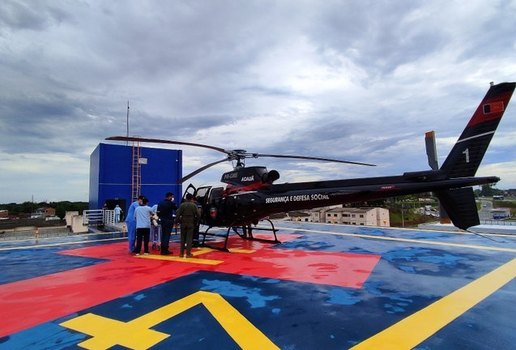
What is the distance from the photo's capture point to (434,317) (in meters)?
4.07

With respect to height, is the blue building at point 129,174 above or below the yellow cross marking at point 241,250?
above

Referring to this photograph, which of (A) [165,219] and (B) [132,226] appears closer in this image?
(A) [165,219]

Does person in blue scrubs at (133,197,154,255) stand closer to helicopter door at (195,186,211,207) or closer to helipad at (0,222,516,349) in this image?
helipad at (0,222,516,349)

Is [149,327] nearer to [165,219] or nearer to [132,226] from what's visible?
[165,219]

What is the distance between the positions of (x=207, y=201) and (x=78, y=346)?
675cm

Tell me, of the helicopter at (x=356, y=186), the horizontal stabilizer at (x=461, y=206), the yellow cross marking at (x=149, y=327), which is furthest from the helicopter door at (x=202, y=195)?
the horizontal stabilizer at (x=461, y=206)

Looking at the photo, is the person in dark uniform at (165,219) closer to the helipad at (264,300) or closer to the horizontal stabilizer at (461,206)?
the helipad at (264,300)

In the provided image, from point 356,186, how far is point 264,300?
425 cm

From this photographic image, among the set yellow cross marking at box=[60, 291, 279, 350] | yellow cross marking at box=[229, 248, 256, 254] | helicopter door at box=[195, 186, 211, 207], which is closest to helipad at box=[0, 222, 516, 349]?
yellow cross marking at box=[60, 291, 279, 350]

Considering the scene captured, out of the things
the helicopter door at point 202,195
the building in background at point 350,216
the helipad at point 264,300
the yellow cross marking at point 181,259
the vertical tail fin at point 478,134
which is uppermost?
the vertical tail fin at point 478,134

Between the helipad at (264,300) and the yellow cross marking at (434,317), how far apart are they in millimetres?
17

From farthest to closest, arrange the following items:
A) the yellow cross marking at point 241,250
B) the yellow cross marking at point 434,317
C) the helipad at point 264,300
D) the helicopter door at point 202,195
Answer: the helicopter door at point 202,195
the yellow cross marking at point 241,250
the helipad at point 264,300
the yellow cross marking at point 434,317

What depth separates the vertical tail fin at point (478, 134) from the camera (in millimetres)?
5641

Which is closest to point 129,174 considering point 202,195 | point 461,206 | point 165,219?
point 202,195
